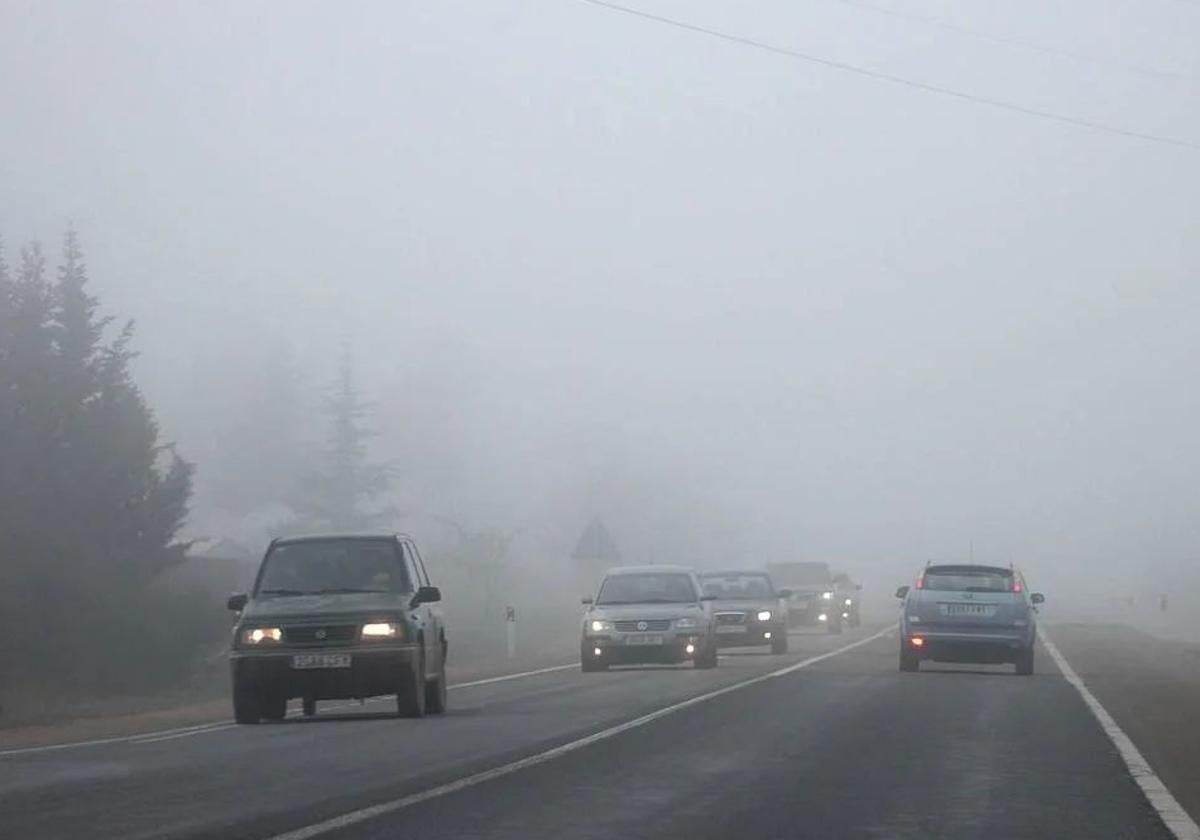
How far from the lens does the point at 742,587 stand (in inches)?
1660

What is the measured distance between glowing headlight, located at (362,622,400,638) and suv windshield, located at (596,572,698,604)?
40.6 feet

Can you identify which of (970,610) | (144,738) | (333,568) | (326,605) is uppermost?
(333,568)

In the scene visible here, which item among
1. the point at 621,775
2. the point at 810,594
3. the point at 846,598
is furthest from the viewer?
the point at 846,598

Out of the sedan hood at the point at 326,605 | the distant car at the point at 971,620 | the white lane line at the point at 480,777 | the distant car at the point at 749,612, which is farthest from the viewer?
the distant car at the point at 749,612

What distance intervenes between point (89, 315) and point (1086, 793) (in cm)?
5048

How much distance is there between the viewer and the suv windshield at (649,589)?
111 feet

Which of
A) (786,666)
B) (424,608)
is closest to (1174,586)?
(786,666)

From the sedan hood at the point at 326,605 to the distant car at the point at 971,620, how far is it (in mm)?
11417

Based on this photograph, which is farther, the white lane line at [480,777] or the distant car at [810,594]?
the distant car at [810,594]

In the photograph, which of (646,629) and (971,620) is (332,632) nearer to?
(646,629)

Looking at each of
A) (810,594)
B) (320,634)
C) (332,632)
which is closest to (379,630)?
(332,632)

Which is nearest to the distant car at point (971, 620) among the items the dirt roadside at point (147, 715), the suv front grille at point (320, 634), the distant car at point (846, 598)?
the dirt roadside at point (147, 715)

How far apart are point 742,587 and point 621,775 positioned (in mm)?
27132

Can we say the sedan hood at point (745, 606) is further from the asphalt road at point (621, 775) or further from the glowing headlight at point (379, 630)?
the glowing headlight at point (379, 630)
